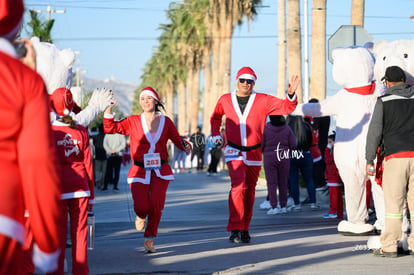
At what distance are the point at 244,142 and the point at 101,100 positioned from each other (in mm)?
2798

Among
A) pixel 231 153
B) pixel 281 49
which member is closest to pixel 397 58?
pixel 231 153

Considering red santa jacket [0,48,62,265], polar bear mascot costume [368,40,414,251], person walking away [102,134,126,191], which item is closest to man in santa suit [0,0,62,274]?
red santa jacket [0,48,62,265]

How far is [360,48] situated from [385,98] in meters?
2.56

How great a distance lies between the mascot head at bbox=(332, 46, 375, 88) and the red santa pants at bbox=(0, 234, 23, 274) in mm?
7840

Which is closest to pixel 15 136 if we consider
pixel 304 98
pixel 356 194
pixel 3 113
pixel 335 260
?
pixel 3 113

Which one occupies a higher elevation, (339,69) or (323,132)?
(339,69)

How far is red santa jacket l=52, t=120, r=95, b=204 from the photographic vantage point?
6.98 meters

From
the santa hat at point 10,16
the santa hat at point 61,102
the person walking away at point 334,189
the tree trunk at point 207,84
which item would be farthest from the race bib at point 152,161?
the tree trunk at point 207,84

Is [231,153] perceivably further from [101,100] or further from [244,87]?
[101,100]

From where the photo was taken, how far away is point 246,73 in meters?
10.5

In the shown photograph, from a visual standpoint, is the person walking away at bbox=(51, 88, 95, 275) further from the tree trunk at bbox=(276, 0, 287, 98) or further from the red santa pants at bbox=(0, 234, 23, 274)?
the tree trunk at bbox=(276, 0, 287, 98)

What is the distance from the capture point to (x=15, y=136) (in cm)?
312

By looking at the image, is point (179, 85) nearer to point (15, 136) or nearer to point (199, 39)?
point (199, 39)

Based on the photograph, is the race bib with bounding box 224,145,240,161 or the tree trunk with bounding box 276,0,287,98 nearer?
the race bib with bounding box 224,145,240,161
